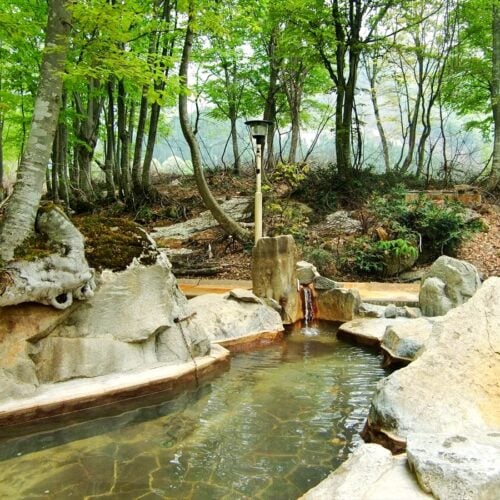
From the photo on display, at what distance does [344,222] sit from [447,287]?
5.65 meters

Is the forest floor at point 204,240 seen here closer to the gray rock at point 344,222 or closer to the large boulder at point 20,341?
the gray rock at point 344,222

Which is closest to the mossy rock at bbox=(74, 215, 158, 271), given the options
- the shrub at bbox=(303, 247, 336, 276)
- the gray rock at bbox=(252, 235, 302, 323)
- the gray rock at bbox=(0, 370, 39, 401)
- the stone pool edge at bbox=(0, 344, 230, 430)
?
the stone pool edge at bbox=(0, 344, 230, 430)

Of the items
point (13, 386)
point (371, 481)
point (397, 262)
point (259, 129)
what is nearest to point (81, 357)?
point (13, 386)

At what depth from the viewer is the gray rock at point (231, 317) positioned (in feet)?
20.5

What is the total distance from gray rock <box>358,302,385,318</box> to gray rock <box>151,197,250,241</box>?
6595mm

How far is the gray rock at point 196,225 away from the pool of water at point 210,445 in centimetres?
858

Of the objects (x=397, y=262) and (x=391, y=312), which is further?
(x=397, y=262)

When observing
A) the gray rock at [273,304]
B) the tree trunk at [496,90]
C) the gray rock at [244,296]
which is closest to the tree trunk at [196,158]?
the gray rock at [273,304]

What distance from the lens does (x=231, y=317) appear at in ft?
21.1

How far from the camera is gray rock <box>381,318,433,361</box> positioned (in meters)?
5.18

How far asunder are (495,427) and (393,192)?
31.9ft

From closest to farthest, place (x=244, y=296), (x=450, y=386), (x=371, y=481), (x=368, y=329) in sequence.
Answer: (x=371, y=481)
(x=450, y=386)
(x=368, y=329)
(x=244, y=296)

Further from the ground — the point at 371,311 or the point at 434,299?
the point at 434,299

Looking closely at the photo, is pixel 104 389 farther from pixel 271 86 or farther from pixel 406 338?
pixel 271 86
